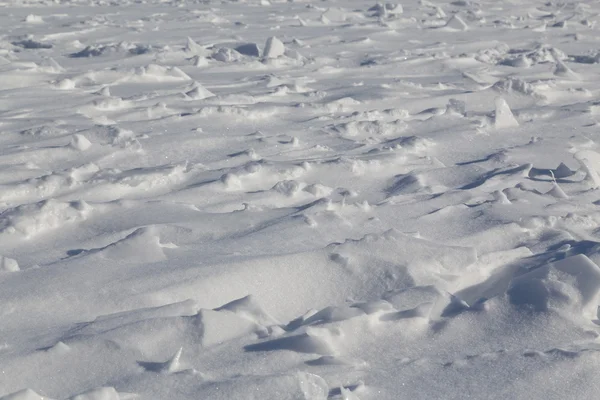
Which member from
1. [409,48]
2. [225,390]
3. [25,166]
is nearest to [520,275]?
[225,390]

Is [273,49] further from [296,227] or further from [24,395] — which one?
[24,395]

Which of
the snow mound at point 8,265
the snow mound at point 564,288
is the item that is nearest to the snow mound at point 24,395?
the snow mound at point 8,265

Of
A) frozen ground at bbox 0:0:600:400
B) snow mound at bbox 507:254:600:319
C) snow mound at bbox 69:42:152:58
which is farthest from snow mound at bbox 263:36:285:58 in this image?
snow mound at bbox 507:254:600:319

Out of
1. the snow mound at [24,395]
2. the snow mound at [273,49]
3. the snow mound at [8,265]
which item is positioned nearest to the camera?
the snow mound at [24,395]

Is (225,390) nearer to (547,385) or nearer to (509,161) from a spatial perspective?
(547,385)

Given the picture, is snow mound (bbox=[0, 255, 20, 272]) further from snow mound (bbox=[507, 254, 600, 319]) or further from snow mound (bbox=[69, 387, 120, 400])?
snow mound (bbox=[507, 254, 600, 319])

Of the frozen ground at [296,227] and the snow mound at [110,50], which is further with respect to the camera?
the snow mound at [110,50]

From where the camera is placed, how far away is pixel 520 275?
188 cm

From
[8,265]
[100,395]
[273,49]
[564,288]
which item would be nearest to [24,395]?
[100,395]

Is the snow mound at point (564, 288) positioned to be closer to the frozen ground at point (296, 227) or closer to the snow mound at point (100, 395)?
the frozen ground at point (296, 227)

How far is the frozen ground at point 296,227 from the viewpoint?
60.6 inches

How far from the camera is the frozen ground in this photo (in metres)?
1.54

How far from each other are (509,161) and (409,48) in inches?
95.4

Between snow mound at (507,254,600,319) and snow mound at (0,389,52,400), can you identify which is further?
snow mound at (507,254,600,319)
